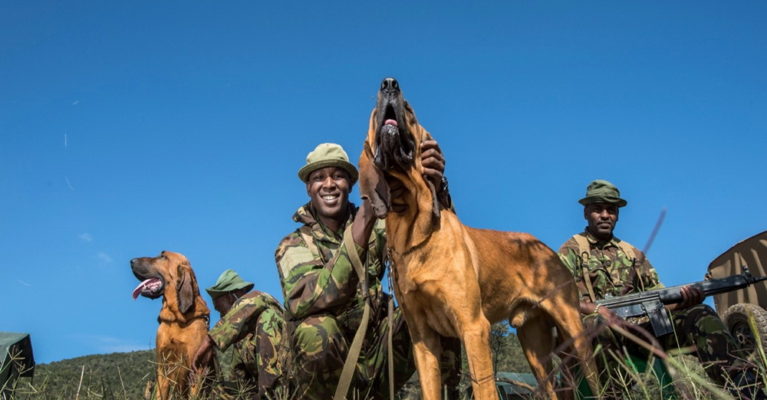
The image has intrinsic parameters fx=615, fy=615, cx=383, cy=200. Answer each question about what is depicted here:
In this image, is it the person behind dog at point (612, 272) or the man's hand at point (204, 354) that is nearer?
the person behind dog at point (612, 272)

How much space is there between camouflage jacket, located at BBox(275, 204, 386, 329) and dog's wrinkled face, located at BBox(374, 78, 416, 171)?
75 cm

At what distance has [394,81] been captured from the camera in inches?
127

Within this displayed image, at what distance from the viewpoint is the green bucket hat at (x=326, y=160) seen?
15.5 ft

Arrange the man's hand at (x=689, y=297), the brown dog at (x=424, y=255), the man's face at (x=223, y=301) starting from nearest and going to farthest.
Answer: the brown dog at (x=424, y=255)
the man's hand at (x=689, y=297)
the man's face at (x=223, y=301)

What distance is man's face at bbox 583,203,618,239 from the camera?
6.84 meters

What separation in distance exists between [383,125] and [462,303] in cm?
97

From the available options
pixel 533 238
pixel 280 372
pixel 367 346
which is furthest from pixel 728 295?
pixel 280 372

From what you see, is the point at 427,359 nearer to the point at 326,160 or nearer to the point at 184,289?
the point at 326,160

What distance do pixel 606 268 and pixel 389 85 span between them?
14.2ft

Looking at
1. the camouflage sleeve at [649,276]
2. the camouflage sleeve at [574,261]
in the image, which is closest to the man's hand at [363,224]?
the camouflage sleeve at [574,261]

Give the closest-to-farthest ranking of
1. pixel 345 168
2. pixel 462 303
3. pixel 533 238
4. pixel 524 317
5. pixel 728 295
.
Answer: pixel 462 303 < pixel 524 317 < pixel 533 238 < pixel 345 168 < pixel 728 295

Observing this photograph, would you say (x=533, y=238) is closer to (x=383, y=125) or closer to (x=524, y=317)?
(x=524, y=317)

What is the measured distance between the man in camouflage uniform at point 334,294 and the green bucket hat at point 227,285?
10.3ft

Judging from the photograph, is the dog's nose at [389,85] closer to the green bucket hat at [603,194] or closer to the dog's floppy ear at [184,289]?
the green bucket hat at [603,194]
